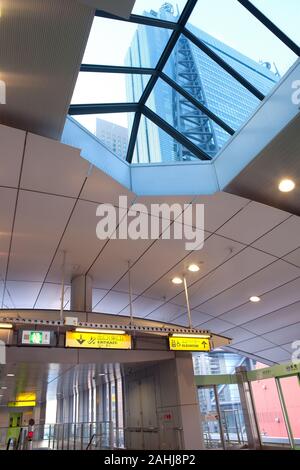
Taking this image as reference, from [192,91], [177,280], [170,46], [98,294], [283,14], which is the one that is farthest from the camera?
[98,294]

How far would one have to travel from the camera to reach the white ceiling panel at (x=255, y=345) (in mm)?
13267

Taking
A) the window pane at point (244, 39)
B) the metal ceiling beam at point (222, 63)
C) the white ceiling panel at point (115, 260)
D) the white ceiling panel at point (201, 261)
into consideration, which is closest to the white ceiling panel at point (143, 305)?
the white ceiling panel at point (201, 261)

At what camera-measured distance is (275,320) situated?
37.0ft

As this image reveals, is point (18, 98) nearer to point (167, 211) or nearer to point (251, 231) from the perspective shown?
point (167, 211)

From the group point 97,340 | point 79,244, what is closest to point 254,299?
point 97,340

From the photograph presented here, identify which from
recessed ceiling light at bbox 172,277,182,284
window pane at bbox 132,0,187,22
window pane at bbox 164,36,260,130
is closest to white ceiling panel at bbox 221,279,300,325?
recessed ceiling light at bbox 172,277,182,284

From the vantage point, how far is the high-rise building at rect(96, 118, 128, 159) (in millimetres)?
5527

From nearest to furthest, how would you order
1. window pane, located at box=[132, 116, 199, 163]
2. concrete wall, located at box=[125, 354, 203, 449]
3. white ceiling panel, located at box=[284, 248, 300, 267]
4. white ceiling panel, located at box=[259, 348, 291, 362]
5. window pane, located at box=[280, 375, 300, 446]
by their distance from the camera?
window pane, located at box=[132, 116, 199, 163]
white ceiling panel, located at box=[284, 248, 300, 267]
concrete wall, located at box=[125, 354, 203, 449]
window pane, located at box=[280, 375, 300, 446]
white ceiling panel, located at box=[259, 348, 291, 362]

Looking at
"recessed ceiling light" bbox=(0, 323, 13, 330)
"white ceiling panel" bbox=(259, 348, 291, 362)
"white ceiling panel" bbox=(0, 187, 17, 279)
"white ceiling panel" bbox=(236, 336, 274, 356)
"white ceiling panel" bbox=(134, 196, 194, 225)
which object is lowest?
"recessed ceiling light" bbox=(0, 323, 13, 330)

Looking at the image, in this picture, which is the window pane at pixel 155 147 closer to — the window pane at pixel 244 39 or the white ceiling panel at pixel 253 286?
the window pane at pixel 244 39

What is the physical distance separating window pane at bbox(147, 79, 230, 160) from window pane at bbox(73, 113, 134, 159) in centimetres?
61

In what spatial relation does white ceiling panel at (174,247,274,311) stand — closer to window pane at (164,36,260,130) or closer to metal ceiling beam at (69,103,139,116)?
window pane at (164,36,260,130)

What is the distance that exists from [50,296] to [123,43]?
6.54m

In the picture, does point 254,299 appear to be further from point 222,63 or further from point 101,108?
point 101,108
